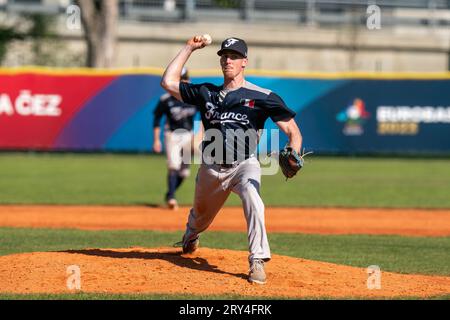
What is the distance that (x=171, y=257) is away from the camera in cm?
835

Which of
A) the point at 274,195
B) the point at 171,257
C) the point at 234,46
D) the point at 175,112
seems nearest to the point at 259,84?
the point at 274,195

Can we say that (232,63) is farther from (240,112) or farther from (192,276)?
(192,276)

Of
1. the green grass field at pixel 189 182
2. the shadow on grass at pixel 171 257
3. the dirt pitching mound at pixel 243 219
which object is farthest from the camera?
the green grass field at pixel 189 182

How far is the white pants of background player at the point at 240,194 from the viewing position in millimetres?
7496

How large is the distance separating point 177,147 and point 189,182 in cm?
573

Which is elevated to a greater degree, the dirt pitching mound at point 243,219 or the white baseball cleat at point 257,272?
the white baseball cleat at point 257,272

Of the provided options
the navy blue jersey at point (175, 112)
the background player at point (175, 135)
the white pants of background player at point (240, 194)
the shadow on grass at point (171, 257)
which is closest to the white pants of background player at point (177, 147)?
the background player at point (175, 135)

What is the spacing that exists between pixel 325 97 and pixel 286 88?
42.2 inches

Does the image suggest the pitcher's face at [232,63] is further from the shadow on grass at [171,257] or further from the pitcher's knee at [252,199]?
the shadow on grass at [171,257]

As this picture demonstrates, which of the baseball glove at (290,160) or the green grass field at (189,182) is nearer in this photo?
the baseball glove at (290,160)

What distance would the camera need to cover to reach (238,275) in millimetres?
7746

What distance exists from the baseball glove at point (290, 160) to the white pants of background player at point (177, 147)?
6524mm

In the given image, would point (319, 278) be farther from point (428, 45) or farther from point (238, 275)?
point (428, 45)
